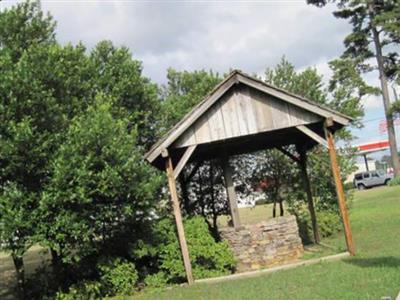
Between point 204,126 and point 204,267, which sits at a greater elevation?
point 204,126

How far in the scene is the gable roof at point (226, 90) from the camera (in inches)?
514

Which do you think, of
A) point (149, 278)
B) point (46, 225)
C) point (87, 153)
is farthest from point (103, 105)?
point (149, 278)

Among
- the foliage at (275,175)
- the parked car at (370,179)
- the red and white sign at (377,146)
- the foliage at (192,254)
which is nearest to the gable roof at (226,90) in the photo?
the foliage at (192,254)

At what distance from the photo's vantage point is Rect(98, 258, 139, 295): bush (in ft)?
42.0

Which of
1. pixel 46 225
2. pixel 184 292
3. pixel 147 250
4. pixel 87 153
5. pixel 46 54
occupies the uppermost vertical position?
pixel 46 54

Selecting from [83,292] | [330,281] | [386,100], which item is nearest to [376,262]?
[330,281]

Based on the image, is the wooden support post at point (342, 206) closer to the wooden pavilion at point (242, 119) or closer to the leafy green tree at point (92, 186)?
the wooden pavilion at point (242, 119)

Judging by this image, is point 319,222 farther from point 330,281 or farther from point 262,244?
point 330,281

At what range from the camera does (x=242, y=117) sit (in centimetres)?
1346

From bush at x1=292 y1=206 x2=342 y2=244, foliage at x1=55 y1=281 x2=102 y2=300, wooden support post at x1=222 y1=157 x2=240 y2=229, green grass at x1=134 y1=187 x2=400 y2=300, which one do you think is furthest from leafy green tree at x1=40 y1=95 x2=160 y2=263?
bush at x1=292 y1=206 x2=342 y2=244

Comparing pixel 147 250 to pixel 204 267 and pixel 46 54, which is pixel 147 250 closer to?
pixel 204 267

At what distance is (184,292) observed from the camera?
11766 millimetres

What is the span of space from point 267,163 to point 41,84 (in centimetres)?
1001

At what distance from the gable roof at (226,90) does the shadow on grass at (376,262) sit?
11.7 ft
